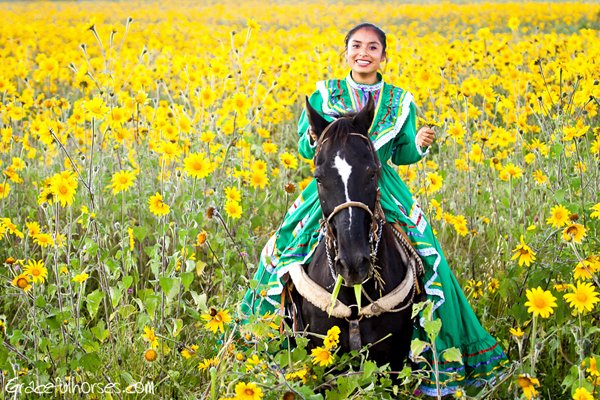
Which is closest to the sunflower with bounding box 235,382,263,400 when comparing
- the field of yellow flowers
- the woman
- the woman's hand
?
the field of yellow flowers

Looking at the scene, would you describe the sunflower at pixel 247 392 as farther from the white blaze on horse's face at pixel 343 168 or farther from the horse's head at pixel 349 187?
the white blaze on horse's face at pixel 343 168

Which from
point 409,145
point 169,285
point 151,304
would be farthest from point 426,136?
point 151,304

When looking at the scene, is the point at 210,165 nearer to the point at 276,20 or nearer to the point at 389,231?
the point at 389,231

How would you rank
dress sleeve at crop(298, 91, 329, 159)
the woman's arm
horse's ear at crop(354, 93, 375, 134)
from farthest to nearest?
the woman's arm, dress sleeve at crop(298, 91, 329, 159), horse's ear at crop(354, 93, 375, 134)

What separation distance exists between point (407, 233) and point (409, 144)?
524 millimetres

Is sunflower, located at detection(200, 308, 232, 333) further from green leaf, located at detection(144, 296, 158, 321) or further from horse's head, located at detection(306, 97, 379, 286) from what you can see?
horse's head, located at detection(306, 97, 379, 286)

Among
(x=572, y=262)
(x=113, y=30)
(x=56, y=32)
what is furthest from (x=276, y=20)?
(x=572, y=262)

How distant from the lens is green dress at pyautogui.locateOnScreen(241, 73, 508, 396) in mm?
2695

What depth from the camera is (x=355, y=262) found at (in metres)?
2.05

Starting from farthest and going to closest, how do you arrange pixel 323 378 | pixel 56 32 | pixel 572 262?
pixel 56 32, pixel 572 262, pixel 323 378

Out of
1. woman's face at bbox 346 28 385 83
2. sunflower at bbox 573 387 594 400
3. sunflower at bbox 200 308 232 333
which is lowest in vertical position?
sunflower at bbox 573 387 594 400

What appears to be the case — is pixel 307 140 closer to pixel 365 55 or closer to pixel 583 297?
pixel 365 55

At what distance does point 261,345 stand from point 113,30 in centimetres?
284

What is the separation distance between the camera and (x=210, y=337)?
9.77 ft
